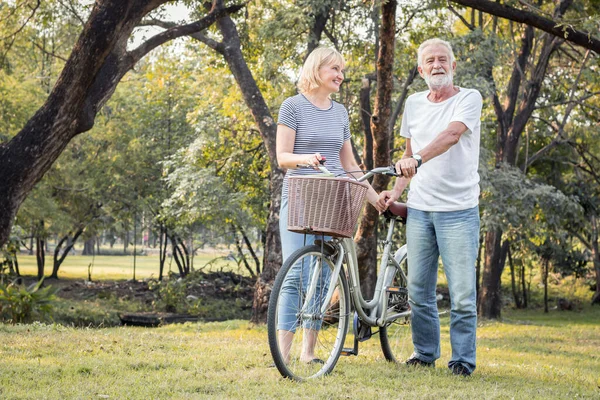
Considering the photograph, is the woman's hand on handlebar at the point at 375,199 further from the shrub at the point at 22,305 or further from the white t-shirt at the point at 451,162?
the shrub at the point at 22,305

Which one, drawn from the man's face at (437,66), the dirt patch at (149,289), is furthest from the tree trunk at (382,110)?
the dirt patch at (149,289)

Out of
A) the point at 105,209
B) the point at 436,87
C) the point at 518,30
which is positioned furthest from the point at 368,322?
the point at 105,209

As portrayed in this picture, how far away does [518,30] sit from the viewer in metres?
18.9

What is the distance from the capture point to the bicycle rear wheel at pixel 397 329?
18.2 ft

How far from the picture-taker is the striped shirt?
16.3 feet

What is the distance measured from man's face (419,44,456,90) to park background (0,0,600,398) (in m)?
1.88

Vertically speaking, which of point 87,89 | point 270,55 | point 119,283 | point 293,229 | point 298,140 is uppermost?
point 270,55

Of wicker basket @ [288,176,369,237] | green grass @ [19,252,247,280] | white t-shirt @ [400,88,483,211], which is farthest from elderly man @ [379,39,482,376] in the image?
green grass @ [19,252,247,280]

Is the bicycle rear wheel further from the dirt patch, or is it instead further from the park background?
the dirt patch

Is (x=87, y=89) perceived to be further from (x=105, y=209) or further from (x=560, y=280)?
(x=560, y=280)

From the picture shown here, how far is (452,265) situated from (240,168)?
14.7m

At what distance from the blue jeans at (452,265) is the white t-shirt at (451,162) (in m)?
0.08

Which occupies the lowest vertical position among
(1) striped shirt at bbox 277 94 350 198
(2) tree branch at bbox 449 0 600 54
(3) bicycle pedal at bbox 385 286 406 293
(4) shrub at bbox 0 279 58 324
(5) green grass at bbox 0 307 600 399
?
(4) shrub at bbox 0 279 58 324

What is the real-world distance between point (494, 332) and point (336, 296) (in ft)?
31.8
